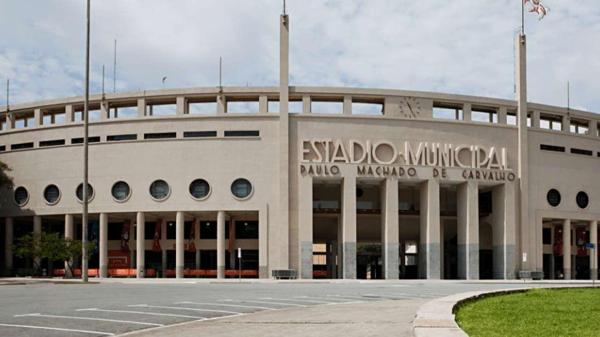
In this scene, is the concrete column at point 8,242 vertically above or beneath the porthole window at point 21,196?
beneath

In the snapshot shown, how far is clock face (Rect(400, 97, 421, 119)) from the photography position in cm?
6125

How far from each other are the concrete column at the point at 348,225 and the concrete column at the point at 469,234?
970 cm

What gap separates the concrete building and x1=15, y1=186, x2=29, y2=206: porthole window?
0.50 ft

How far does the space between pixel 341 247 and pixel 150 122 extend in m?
18.4

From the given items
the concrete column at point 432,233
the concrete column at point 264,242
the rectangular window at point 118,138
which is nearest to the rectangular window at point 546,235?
the concrete column at point 432,233

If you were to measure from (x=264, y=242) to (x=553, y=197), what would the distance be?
26144 mm

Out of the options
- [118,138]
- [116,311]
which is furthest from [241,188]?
[116,311]

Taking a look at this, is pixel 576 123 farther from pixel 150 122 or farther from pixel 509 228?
pixel 150 122

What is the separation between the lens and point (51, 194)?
63.3m

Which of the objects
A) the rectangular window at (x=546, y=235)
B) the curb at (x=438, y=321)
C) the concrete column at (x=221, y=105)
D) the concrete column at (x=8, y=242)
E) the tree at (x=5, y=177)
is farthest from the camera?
the rectangular window at (x=546, y=235)

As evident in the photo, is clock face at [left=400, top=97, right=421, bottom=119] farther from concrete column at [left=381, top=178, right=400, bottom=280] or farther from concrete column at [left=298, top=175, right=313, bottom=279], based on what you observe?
concrete column at [left=298, top=175, right=313, bottom=279]

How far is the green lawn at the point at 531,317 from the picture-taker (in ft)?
43.6

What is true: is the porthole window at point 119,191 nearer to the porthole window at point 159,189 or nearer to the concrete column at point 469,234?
the porthole window at point 159,189

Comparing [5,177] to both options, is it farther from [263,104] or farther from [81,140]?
[263,104]
